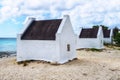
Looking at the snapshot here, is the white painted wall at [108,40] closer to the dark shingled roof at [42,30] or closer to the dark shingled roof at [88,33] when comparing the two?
the dark shingled roof at [88,33]

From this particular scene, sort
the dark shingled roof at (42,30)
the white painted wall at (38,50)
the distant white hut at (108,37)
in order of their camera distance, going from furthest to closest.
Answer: the distant white hut at (108,37), the dark shingled roof at (42,30), the white painted wall at (38,50)

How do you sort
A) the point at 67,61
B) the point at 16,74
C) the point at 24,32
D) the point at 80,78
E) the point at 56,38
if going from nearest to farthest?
the point at 80,78 < the point at 16,74 < the point at 56,38 < the point at 67,61 < the point at 24,32

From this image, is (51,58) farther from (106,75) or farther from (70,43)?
(106,75)

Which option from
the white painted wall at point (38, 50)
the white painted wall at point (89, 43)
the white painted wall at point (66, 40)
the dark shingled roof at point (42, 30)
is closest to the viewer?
the white painted wall at point (38, 50)

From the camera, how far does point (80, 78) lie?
17.2 metres

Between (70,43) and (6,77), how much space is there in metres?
11.7

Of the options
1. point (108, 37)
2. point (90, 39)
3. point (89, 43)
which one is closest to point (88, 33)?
point (90, 39)

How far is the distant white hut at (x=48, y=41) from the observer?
78.5ft

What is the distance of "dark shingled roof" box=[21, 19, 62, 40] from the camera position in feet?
82.1

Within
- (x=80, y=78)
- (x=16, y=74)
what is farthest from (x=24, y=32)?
(x=80, y=78)

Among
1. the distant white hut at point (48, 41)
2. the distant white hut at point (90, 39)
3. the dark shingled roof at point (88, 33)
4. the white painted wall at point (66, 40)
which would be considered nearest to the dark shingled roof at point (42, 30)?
the distant white hut at point (48, 41)

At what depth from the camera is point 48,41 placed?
2423 centimetres

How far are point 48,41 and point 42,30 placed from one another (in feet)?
8.63

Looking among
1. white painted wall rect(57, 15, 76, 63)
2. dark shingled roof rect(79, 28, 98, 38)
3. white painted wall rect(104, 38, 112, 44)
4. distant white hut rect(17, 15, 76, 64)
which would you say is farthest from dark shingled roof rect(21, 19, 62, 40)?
white painted wall rect(104, 38, 112, 44)
